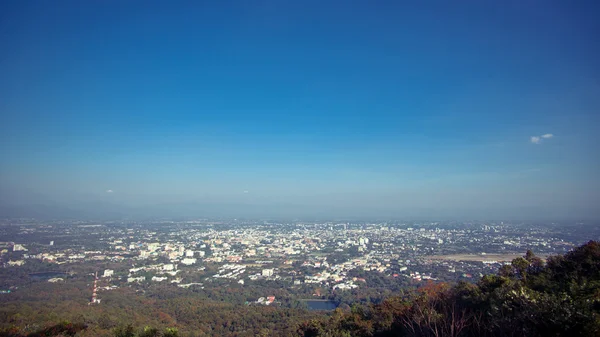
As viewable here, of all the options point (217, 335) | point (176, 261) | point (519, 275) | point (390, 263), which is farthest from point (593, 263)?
point (176, 261)

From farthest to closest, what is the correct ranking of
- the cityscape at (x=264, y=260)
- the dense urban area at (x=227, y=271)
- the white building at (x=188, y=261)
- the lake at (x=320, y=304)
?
1. the white building at (x=188, y=261)
2. the cityscape at (x=264, y=260)
3. the lake at (x=320, y=304)
4. the dense urban area at (x=227, y=271)

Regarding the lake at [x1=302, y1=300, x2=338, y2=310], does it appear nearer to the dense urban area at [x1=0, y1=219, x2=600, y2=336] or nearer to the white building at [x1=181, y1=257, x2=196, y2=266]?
the dense urban area at [x1=0, y1=219, x2=600, y2=336]

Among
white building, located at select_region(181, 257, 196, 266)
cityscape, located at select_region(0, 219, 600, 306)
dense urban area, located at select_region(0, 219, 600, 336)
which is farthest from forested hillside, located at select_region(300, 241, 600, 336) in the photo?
white building, located at select_region(181, 257, 196, 266)

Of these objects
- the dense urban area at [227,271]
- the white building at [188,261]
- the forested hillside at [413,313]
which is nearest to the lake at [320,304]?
the dense urban area at [227,271]

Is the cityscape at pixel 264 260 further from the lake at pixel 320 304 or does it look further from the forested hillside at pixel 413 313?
the forested hillside at pixel 413 313

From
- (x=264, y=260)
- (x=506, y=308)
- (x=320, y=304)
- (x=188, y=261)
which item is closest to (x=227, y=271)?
(x=188, y=261)
